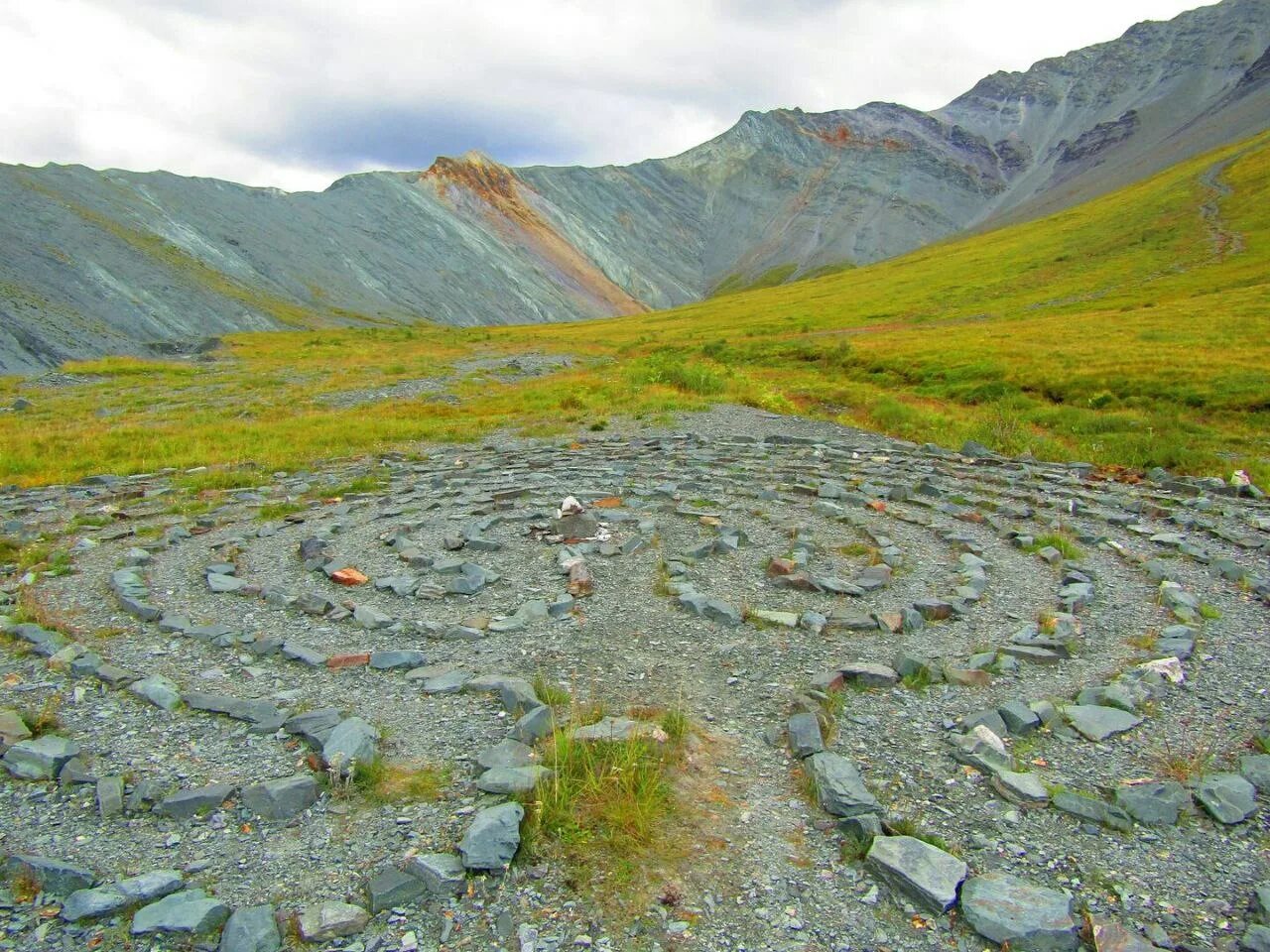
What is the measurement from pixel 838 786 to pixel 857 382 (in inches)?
1233

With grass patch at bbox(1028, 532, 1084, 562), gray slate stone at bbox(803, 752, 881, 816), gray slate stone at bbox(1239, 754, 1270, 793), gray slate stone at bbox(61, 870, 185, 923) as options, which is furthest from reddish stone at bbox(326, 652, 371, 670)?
grass patch at bbox(1028, 532, 1084, 562)

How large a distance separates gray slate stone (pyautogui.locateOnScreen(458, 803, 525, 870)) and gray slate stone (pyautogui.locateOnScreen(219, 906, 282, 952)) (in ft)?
3.32

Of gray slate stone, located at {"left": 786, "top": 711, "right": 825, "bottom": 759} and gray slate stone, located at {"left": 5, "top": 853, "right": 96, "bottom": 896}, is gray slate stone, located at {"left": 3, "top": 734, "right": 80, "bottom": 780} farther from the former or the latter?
gray slate stone, located at {"left": 786, "top": 711, "right": 825, "bottom": 759}

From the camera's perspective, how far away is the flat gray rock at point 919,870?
4316 millimetres

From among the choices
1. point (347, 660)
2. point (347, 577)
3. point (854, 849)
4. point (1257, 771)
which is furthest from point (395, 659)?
point (1257, 771)

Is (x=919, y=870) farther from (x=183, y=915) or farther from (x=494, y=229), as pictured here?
(x=494, y=229)

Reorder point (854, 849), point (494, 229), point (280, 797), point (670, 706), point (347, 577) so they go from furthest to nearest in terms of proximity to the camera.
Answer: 1. point (494, 229)
2. point (347, 577)
3. point (670, 706)
4. point (280, 797)
5. point (854, 849)

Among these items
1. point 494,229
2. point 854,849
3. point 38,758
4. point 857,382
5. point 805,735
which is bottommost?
point 854,849

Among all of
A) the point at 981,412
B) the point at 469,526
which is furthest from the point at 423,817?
the point at 981,412

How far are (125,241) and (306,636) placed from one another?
82.1 meters

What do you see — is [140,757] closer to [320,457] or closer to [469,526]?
[469,526]

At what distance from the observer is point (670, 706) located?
659 centimetres

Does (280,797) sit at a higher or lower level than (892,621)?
higher

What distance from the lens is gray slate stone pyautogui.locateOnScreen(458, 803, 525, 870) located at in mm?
4539
